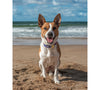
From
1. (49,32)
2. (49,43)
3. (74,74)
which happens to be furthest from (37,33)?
(49,32)

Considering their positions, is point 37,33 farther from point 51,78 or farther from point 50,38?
point 50,38

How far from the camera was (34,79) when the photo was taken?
4.59 metres

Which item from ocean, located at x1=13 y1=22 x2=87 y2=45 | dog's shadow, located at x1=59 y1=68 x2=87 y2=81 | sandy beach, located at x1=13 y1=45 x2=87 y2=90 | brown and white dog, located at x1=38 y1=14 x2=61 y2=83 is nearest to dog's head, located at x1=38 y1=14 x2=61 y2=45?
brown and white dog, located at x1=38 y1=14 x2=61 y2=83

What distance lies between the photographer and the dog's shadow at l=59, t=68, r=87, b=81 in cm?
473

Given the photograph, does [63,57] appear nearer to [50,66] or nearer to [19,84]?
[50,66]

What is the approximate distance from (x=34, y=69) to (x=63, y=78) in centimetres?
118

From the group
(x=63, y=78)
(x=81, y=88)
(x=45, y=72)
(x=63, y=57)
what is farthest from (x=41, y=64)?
(x=63, y=57)

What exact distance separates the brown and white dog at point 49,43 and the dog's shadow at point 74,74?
530 millimetres

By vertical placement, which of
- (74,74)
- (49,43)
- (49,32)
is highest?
(49,32)

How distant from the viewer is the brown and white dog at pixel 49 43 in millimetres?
3943

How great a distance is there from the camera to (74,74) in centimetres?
508

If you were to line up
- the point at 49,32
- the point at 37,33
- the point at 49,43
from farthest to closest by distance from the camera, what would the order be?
1. the point at 37,33
2. the point at 49,43
3. the point at 49,32

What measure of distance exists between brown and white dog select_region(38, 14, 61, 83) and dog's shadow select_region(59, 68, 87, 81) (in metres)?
0.53

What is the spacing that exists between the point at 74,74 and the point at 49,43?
1.55m
